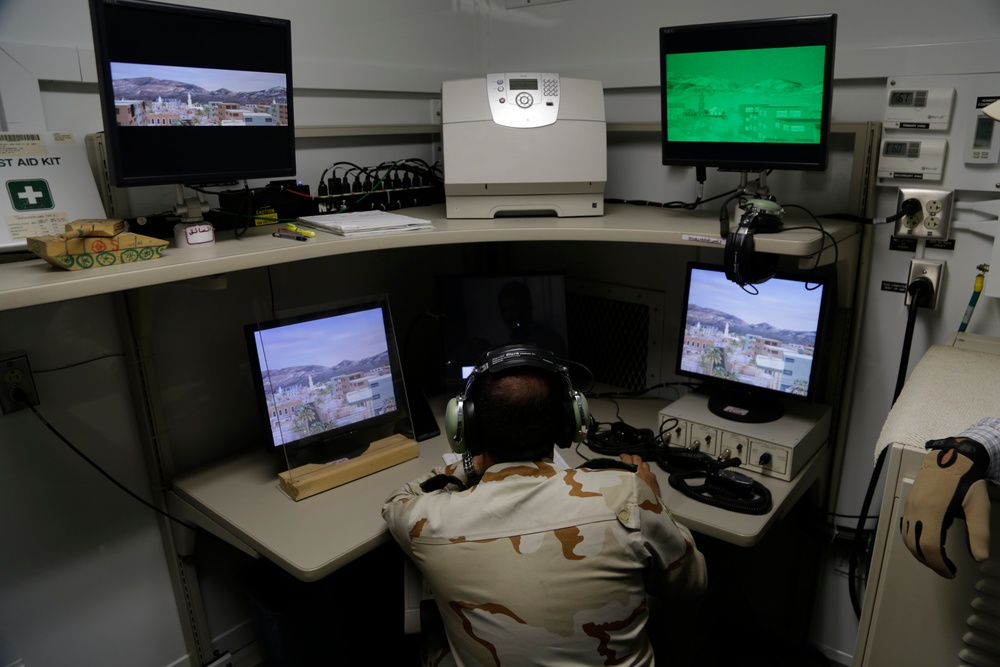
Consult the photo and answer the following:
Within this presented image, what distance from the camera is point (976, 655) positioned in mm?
1167

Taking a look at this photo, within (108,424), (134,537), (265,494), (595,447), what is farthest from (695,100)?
(134,537)

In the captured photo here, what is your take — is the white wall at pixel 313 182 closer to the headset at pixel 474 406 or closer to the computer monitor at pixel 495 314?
the computer monitor at pixel 495 314

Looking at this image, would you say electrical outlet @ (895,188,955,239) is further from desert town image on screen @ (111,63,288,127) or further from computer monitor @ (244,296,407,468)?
desert town image on screen @ (111,63,288,127)

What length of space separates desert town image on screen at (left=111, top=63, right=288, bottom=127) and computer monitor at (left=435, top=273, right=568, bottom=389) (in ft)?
2.49

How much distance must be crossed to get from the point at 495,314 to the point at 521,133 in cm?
56

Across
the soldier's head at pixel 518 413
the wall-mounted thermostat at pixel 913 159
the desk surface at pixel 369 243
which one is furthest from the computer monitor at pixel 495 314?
the wall-mounted thermostat at pixel 913 159

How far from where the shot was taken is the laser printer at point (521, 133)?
1.86 meters

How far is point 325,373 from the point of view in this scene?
176cm

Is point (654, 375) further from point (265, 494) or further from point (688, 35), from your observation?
point (265, 494)

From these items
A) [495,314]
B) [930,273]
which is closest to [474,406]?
[495,314]

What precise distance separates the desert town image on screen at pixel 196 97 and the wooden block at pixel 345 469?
2.66 ft

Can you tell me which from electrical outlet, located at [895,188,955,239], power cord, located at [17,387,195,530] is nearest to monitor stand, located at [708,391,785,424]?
electrical outlet, located at [895,188,955,239]

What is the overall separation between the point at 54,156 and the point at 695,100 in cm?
146

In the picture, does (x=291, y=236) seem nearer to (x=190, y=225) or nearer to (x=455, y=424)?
(x=190, y=225)
